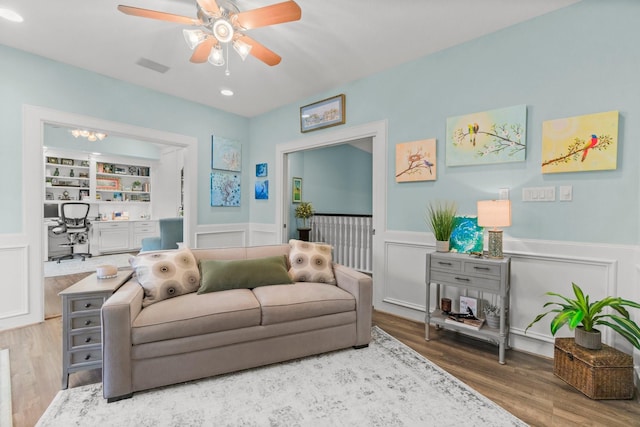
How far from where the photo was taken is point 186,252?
2523mm

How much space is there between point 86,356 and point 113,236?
5.88 metres

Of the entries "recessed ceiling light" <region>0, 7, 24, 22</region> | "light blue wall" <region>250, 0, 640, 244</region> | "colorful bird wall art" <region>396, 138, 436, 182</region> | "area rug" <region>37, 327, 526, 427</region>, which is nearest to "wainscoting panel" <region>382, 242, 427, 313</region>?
"light blue wall" <region>250, 0, 640, 244</region>

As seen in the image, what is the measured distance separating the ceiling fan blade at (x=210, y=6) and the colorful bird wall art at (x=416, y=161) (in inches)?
80.6

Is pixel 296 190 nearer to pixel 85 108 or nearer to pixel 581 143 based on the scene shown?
pixel 85 108

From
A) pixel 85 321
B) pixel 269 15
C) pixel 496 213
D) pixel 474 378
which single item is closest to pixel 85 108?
pixel 85 321

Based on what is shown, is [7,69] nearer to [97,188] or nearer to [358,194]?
[97,188]

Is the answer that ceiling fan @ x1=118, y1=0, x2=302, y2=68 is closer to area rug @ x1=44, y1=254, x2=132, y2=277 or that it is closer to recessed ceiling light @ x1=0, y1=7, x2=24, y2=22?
recessed ceiling light @ x1=0, y1=7, x2=24, y2=22

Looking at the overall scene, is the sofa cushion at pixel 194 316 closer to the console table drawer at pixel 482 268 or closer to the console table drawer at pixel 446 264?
the console table drawer at pixel 446 264

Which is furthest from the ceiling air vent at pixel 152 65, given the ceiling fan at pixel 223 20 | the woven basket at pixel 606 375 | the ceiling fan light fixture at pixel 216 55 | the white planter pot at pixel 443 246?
the woven basket at pixel 606 375

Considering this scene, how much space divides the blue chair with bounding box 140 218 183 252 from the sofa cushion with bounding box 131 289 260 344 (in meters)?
2.47

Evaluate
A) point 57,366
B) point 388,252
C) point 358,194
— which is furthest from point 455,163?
point 358,194

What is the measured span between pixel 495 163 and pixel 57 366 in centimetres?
381

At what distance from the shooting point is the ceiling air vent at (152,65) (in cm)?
309

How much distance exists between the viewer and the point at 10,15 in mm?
2355
